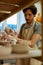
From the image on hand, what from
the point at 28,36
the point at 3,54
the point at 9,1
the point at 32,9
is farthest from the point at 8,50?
the point at 32,9

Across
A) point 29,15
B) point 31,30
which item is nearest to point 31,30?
point 31,30

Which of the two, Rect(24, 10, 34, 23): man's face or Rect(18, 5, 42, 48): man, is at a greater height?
Rect(24, 10, 34, 23): man's face

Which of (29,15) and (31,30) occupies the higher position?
(29,15)

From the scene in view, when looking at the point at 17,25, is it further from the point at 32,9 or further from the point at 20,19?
the point at 32,9

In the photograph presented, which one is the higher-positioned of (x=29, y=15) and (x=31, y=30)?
(x=29, y=15)

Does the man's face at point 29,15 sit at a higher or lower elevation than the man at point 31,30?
higher

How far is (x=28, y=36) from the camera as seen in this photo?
1.04m

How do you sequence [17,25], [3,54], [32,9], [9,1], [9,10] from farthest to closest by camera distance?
[17,25] → [32,9] → [9,10] → [9,1] → [3,54]

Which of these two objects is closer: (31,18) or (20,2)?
(20,2)

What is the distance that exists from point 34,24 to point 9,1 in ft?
1.17

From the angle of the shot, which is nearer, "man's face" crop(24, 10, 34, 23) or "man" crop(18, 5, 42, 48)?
"man" crop(18, 5, 42, 48)

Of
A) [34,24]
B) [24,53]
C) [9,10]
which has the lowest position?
[24,53]

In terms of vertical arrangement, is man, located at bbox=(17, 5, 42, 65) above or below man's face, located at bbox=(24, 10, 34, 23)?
below

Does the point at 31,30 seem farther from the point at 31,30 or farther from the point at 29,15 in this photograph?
the point at 29,15
